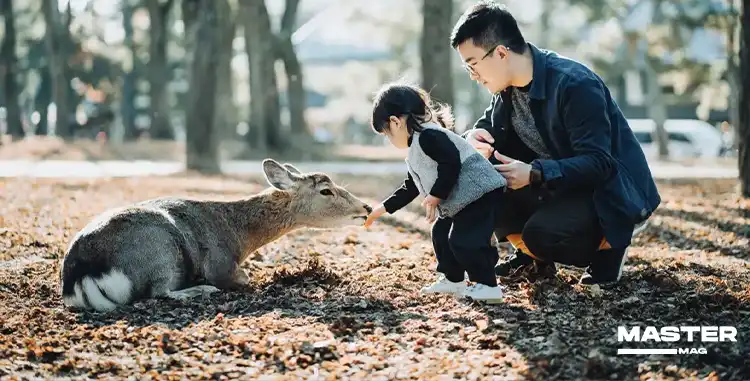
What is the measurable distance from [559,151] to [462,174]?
691mm

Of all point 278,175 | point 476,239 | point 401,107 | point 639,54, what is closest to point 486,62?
point 401,107

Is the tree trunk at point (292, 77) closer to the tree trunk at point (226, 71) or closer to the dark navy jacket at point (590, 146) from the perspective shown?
the tree trunk at point (226, 71)

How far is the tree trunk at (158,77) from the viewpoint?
31984 mm

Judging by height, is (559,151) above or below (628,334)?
above

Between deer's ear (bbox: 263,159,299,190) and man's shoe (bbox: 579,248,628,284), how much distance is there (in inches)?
84.1

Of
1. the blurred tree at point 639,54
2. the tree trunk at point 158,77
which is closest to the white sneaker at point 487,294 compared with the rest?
the blurred tree at point 639,54

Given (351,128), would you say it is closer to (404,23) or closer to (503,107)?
(404,23)

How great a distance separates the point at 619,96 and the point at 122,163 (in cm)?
3581

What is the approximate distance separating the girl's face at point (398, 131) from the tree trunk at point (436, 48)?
12.2 metres

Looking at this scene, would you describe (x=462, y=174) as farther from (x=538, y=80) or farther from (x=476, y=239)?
(x=538, y=80)

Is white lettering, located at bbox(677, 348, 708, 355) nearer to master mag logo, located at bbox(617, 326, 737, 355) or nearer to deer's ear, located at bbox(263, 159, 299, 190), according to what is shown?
master mag logo, located at bbox(617, 326, 737, 355)

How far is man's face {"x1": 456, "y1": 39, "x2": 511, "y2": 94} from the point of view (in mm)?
5496

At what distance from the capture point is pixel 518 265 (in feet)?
21.1

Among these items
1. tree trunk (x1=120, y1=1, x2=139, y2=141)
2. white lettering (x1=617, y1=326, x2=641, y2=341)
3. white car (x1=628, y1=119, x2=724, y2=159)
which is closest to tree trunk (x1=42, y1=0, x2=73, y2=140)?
tree trunk (x1=120, y1=1, x2=139, y2=141)
